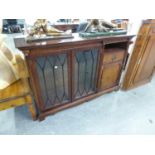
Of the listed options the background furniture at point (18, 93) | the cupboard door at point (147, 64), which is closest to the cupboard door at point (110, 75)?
the cupboard door at point (147, 64)

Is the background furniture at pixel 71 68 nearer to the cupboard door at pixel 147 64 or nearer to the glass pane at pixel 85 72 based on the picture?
the glass pane at pixel 85 72

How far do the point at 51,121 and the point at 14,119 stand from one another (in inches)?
17.4

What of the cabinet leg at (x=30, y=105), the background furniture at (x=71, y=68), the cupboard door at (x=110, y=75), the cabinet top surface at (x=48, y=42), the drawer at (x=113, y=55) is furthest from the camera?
the cupboard door at (x=110, y=75)

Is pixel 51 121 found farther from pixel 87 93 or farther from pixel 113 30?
pixel 113 30

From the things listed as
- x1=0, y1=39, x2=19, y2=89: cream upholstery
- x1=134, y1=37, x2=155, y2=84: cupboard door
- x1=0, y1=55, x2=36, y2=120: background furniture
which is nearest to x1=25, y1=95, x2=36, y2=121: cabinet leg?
x1=0, y1=55, x2=36, y2=120: background furniture

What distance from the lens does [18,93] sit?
1216mm

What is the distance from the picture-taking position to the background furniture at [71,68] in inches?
43.8

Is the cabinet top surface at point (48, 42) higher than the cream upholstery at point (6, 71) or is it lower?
higher

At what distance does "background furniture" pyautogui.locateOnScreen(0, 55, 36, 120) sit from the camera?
113cm

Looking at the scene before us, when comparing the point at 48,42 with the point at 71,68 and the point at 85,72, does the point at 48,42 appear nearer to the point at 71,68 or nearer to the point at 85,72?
the point at 71,68

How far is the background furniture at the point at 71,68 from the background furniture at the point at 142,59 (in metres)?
0.21

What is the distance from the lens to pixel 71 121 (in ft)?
4.99

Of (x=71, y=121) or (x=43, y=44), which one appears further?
(x=71, y=121)
